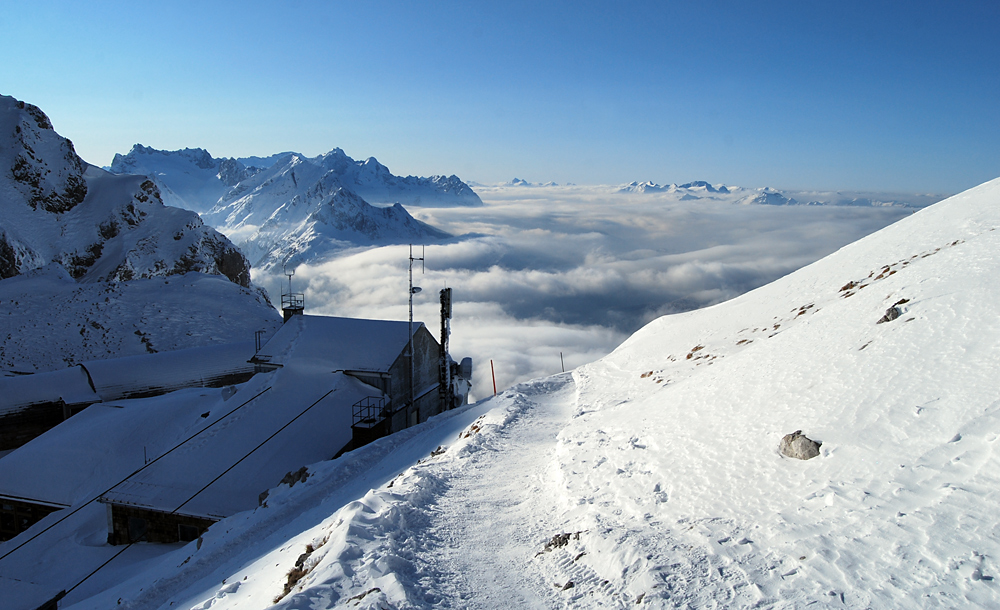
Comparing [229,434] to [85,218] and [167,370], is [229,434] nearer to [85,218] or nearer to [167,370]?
[167,370]

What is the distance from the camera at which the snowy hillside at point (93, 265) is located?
4616cm

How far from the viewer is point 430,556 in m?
9.71

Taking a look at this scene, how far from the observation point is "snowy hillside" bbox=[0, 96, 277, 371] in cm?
4616

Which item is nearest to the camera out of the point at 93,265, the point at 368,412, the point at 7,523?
the point at 7,523

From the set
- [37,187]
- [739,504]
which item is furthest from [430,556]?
[37,187]

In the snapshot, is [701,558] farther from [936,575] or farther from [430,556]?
[430,556]

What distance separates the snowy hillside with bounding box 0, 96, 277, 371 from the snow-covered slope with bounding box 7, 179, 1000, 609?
35.9 m

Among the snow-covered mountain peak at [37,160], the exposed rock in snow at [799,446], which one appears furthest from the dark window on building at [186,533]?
the snow-covered mountain peak at [37,160]

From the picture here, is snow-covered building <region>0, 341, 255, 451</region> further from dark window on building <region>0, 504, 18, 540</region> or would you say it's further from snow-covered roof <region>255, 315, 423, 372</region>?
snow-covered roof <region>255, 315, 423, 372</region>

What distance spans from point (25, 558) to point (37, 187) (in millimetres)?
74029

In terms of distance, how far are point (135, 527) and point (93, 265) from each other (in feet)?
226

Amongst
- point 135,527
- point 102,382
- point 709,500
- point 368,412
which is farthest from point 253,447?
point 102,382

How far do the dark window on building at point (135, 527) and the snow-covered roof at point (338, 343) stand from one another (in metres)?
8.28

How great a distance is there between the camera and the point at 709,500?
9.84 metres
